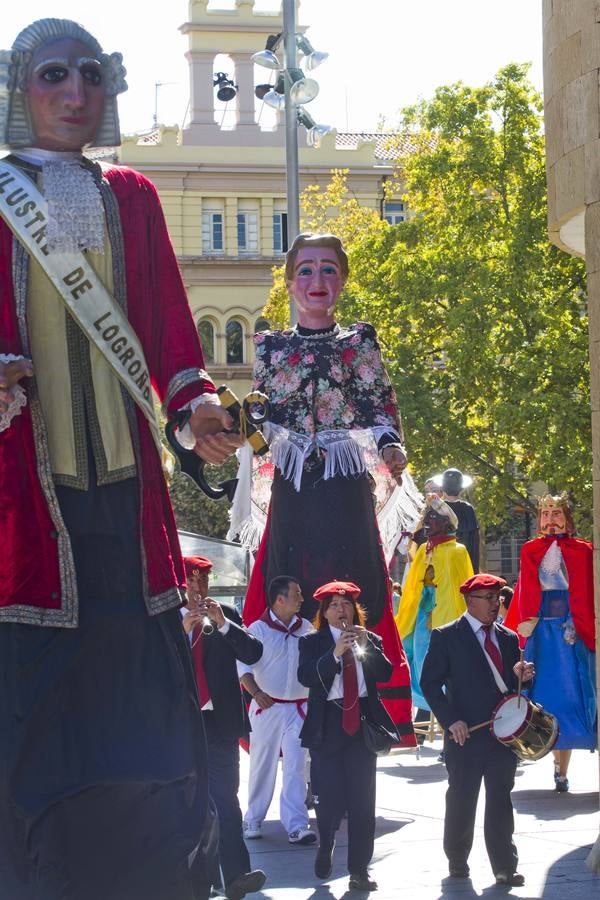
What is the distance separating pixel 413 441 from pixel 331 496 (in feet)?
79.3

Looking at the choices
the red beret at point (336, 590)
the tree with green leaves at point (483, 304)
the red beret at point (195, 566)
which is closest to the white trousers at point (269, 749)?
the red beret at point (336, 590)

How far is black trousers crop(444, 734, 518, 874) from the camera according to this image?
24.7 ft

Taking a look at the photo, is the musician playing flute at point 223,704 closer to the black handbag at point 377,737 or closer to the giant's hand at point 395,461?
the black handbag at point 377,737

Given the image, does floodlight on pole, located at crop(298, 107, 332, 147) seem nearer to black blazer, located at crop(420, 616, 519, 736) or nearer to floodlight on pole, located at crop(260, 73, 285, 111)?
floodlight on pole, located at crop(260, 73, 285, 111)

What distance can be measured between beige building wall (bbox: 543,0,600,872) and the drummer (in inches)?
17.8

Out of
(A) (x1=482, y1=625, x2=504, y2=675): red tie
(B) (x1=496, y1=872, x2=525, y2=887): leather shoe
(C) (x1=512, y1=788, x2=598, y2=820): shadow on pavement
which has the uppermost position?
(A) (x1=482, y1=625, x2=504, y2=675): red tie

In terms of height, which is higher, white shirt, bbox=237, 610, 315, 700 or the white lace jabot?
the white lace jabot

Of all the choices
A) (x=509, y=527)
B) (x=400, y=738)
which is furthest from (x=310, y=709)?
(x=509, y=527)

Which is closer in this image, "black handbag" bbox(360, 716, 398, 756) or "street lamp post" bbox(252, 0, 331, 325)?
"black handbag" bbox(360, 716, 398, 756)

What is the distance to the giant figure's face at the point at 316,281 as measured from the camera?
27.1 ft

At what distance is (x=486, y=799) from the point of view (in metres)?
7.77

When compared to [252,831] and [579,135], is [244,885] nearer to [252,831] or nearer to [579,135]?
[252,831]

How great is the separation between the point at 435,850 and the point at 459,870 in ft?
1.92

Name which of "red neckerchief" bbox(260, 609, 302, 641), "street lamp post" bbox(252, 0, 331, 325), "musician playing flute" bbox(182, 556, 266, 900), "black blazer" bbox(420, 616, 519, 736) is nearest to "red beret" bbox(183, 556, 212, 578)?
"musician playing flute" bbox(182, 556, 266, 900)
